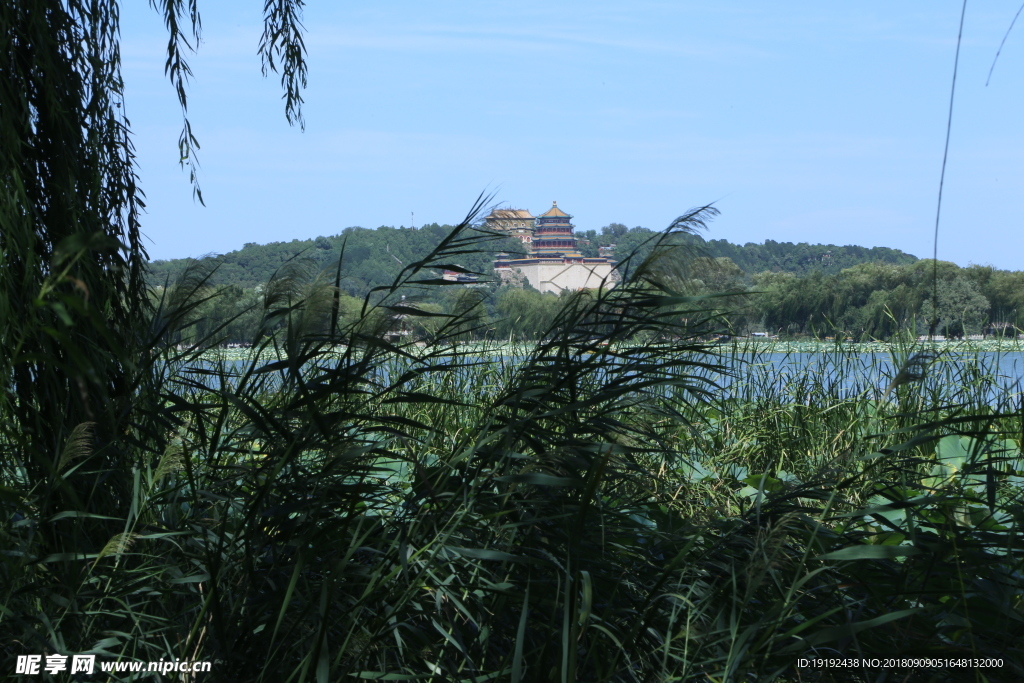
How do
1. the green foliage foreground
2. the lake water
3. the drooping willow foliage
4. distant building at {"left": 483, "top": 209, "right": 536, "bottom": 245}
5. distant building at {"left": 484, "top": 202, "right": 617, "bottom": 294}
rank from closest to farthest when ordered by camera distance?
the green foliage foreground → the drooping willow foliage → distant building at {"left": 483, "top": 209, "right": 536, "bottom": 245} → the lake water → distant building at {"left": 484, "top": 202, "right": 617, "bottom": 294}

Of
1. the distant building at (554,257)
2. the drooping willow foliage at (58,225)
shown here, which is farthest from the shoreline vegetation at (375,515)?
the distant building at (554,257)

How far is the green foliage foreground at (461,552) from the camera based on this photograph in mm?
1426

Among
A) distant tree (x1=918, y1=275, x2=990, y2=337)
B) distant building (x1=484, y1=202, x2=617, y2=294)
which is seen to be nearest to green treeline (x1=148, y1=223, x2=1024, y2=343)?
distant tree (x1=918, y1=275, x2=990, y2=337)

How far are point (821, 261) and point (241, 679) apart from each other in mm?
A: 30087

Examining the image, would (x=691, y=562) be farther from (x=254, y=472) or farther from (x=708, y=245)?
(x=254, y=472)

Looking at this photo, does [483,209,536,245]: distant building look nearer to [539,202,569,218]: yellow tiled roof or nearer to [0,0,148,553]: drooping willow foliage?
[0,0,148,553]: drooping willow foliage

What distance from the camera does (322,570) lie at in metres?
1.58

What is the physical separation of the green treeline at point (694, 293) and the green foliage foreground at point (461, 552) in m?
0.09

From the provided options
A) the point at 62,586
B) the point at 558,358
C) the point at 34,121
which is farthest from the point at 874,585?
the point at 34,121

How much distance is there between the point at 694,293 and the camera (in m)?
1.93

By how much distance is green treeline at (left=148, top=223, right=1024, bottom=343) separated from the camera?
194 centimetres

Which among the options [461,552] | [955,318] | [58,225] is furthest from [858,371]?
[58,225]

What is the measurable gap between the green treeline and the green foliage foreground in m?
Answer: 0.09

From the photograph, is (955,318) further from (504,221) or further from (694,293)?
(504,221)
